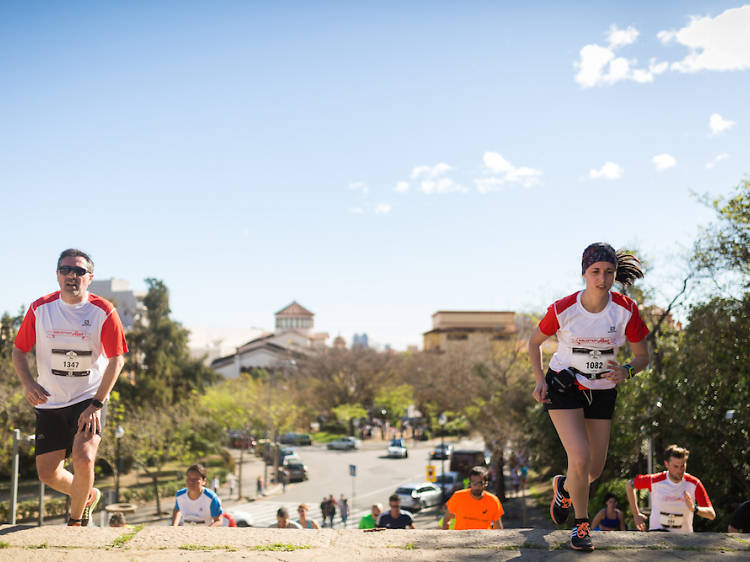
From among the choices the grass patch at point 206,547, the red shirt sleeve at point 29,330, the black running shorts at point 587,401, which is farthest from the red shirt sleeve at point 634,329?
the red shirt sleeve at point 29,330

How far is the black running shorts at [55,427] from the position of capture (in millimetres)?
4582

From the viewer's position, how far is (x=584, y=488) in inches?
166

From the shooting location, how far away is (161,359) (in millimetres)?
42875

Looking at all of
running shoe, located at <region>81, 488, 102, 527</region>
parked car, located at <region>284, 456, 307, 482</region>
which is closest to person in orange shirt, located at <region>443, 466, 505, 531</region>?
running shoe, located at <region>81, 488, 102, 527</region>

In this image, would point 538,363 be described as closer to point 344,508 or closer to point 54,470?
point 54,470

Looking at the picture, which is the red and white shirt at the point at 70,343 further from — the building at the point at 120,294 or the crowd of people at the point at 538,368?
the building at the point at 120,294

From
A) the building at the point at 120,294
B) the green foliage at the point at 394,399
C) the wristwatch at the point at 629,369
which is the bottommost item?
the green foliage at the point at 394,399

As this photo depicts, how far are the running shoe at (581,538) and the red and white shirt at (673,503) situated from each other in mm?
2246

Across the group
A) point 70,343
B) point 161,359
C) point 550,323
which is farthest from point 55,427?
point 161,359

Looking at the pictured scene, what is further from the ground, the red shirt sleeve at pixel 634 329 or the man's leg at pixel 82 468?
the red shirt sleeve at pixel 634 329

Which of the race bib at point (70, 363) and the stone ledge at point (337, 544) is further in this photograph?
the race bib at point (70, 363)

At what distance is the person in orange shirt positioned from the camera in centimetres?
602

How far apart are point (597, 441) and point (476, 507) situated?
2.13 meters

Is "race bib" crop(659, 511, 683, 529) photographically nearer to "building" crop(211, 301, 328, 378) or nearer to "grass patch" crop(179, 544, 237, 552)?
"grass patch" crop(179, 544, 237, 552)
